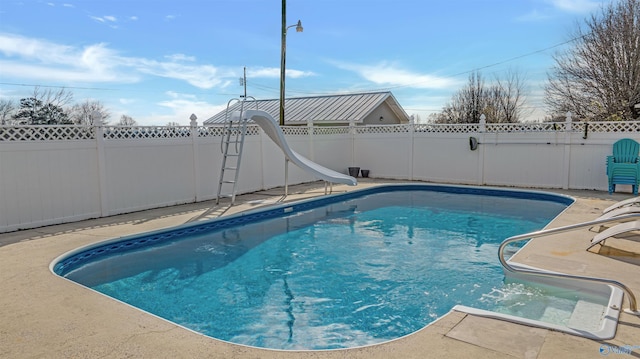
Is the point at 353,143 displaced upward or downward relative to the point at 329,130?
downward

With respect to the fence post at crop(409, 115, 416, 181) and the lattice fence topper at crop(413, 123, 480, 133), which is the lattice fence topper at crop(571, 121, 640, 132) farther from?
the fence post at crop(409, 115, 416, 181)

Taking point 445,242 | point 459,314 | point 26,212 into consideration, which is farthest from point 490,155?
point 26,212

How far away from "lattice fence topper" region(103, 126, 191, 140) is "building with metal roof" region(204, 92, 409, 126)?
9108 millimetres

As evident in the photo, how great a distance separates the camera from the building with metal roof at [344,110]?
17875 mm

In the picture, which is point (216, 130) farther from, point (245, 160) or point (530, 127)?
point (530, 127)

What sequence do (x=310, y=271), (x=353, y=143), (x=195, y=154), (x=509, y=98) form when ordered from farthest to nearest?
(x=509, y=98), (x=353, y=143), (x=195, y=154), (x=310, y=271)

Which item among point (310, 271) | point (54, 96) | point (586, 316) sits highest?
point (54, 96)

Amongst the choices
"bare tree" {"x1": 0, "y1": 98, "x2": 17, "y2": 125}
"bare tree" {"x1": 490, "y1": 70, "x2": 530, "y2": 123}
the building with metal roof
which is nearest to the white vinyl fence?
the building with metal roof

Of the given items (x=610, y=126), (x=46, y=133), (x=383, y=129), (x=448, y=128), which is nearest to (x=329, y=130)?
(x=383, y=129)

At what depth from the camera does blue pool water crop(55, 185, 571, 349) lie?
3828mm

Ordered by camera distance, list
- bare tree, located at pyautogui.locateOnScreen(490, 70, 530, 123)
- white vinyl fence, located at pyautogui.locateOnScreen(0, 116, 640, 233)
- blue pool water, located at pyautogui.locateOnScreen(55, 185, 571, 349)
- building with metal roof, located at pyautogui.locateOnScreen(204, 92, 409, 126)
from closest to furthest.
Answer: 1. blue pool water, located at pyautogui.locateOnScreen(55, 185, 571, 349)
2. white vinyl fence, located at pyautogui.locateOnScreen(0, 116, 640, 233)
3. building with metal roof, located at pyautogui.locateOnScreen(204, 92, 409, 126)
4. bare tree, located at pyautogui.locateOnScreen(490, 70, 530, 123)

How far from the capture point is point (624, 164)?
9219 mm

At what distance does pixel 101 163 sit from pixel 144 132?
1055mm

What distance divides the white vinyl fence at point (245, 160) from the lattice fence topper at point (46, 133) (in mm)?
15
